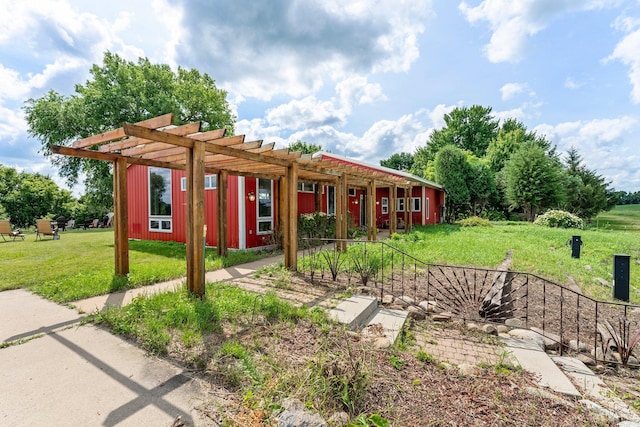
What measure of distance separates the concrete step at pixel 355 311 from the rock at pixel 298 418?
6.19 ft

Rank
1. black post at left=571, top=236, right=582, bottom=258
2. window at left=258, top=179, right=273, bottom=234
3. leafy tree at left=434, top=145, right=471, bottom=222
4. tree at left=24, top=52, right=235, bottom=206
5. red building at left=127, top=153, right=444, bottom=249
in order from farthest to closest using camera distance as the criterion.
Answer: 1. leafy tree at left=434, top=145, right=471, bottom=222
2. tree at left=24, top=52, right=235, bottom=206
3. window at left=258, top=179, right=273, bottom=234
4. red building at left=127, top=153, right=444, bottom=249
5. black post at left=571, top=236, right=582, bottom=258

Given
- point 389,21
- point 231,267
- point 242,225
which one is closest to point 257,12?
point 389,21

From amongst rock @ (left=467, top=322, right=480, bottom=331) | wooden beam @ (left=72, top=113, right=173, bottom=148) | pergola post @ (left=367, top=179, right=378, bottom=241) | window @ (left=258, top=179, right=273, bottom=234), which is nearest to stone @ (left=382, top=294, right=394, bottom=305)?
rock @ (left=467, top=322, right=480, bottom=331)

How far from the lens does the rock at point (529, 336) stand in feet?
12.7

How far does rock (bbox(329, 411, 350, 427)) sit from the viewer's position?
78.3 inches

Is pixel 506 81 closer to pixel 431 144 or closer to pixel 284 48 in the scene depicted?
pixel 284 48

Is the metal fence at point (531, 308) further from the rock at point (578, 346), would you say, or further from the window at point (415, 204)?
the window at point (415, 204)

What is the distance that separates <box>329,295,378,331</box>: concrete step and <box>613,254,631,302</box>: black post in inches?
203

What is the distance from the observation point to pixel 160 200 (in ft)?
38.2

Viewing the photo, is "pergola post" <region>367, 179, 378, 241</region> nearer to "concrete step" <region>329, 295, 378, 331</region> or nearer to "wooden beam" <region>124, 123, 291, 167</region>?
"wooden beam" <region>124, 123, 291, 167</region>

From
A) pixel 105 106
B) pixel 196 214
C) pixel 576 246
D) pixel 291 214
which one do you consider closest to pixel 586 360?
pixel 291 214

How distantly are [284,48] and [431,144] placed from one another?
3679 cm

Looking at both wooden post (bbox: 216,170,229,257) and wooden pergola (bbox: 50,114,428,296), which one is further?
wooden post (bbox: 216,170,229,257)

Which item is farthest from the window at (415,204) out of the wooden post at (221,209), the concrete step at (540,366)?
the concrete step at (540,366)
